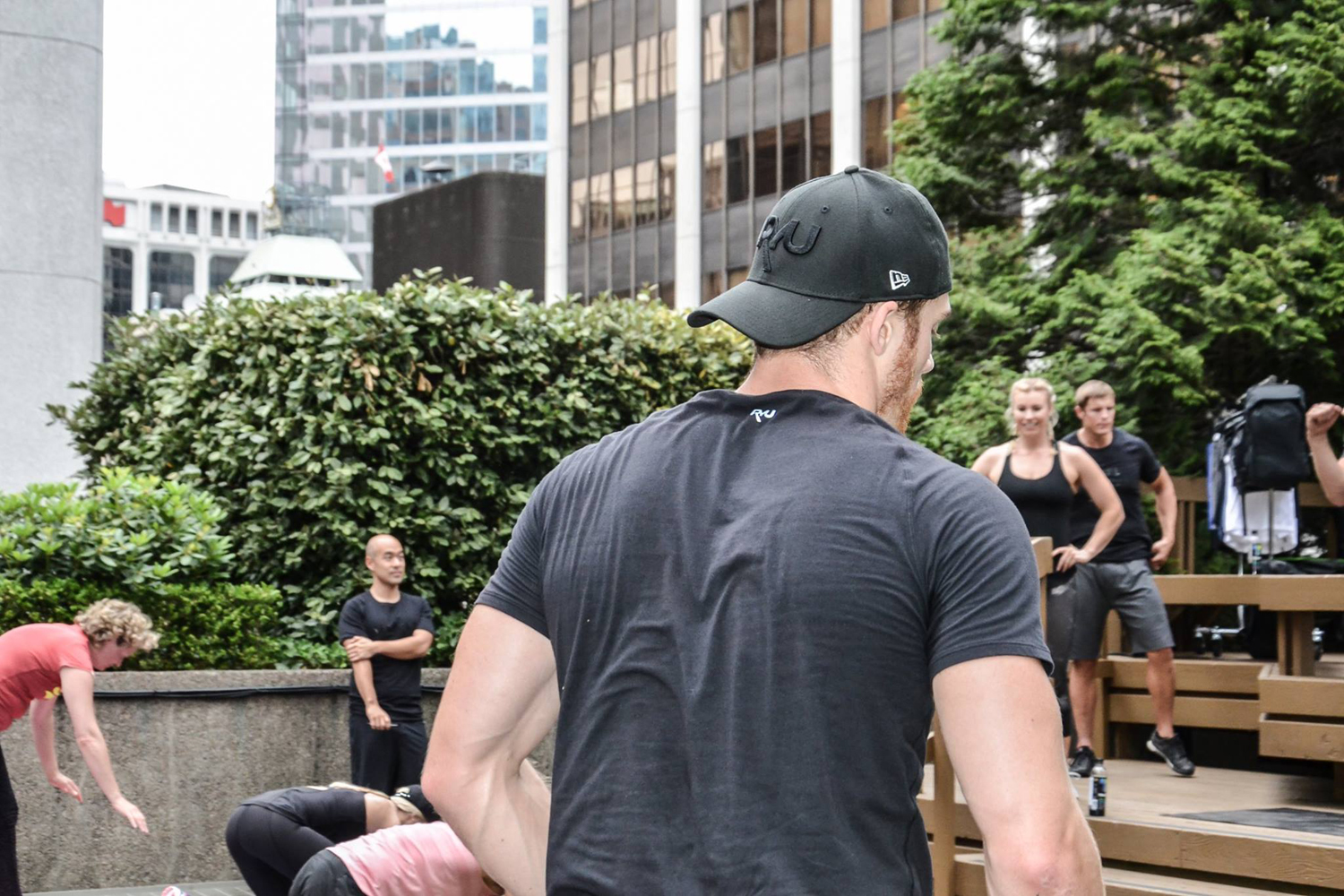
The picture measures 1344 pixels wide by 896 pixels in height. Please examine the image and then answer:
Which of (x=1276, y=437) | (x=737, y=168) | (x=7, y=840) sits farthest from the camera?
(x=737, y=168)

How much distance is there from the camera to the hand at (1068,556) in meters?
7.58

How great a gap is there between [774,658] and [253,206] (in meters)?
187

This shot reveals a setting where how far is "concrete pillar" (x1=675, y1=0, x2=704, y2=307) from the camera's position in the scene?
1825 inches

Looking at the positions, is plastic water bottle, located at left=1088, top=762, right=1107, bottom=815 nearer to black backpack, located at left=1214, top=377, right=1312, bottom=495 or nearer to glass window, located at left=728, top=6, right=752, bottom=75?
black backpack, located at left=1214, top=377, right=1312, bottom=495

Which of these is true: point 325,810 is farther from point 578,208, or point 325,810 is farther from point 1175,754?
point 578,208

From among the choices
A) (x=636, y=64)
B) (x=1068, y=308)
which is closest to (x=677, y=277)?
(x=636, y=64)

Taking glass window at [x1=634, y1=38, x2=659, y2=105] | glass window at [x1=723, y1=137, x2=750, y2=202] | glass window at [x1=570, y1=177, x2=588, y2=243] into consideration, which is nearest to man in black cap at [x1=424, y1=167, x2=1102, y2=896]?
glass window at [x1=723, y1=137, x2=750, y2=202]

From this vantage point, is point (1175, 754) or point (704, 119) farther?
point (704, 119)

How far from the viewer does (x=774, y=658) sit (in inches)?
64.6

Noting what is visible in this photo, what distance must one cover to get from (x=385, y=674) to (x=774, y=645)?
7734 mm

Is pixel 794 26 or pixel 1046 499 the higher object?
pixel 794 26

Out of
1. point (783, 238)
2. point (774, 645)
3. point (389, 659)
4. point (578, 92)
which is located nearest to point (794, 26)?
point (578, 92)

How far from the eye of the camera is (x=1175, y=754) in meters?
8.23

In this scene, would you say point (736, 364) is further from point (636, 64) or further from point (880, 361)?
point (636, 64)
